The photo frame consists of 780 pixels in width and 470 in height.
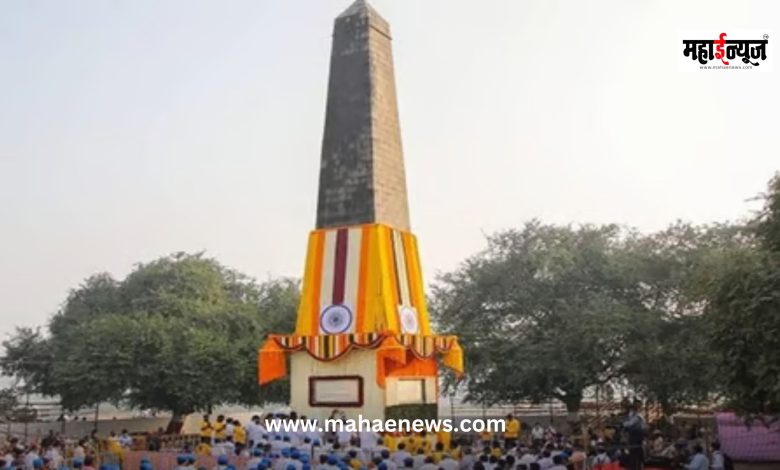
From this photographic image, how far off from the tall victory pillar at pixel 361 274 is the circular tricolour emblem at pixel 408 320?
40 millimetres

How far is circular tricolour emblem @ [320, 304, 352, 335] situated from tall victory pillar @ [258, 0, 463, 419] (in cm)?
3

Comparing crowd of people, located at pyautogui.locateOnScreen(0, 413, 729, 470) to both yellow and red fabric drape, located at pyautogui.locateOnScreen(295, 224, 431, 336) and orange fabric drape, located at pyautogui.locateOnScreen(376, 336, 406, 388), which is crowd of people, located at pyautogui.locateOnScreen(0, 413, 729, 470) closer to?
orange fabric drape, located at pyautogui.locateOnScreen(376, 336, 406, 388)

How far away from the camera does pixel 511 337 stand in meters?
29.2

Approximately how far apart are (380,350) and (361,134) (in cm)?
676

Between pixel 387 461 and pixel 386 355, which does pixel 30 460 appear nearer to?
pixel 387 461

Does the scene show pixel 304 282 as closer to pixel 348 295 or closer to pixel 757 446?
pixel 348 295

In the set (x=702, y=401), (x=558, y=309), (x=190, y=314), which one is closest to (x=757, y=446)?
(x=702, y=401)

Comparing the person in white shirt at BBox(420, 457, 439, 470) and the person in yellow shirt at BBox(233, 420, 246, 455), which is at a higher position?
the person in yellow shirt at BBox(233, 420, 246, 455)

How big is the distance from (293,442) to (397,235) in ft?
26.2

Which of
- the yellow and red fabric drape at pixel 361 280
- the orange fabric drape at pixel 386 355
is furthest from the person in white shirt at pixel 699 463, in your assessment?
the yellow and red fabric drape at pixel 361 280

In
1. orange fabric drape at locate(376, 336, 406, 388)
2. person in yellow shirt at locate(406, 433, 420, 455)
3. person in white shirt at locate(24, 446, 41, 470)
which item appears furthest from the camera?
orange fabric drape at locate(376, 336, 406, 388)

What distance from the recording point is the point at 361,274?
75.7ft

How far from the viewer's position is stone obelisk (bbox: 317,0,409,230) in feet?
78.8
